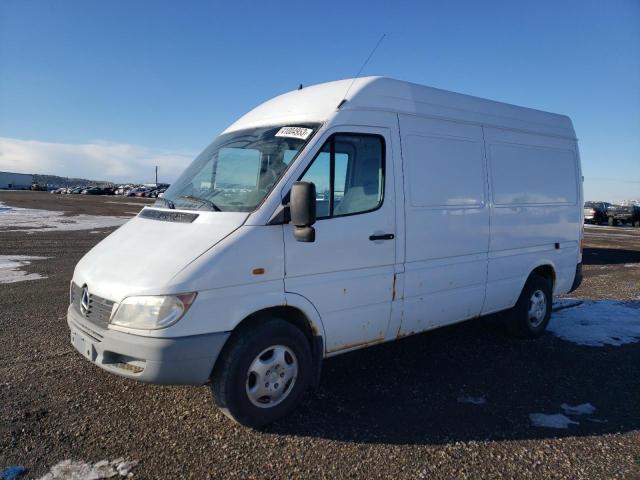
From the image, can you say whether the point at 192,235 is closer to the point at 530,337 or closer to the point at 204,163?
the point at 204,163

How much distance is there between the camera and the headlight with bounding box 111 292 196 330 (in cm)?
321

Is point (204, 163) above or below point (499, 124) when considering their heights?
below

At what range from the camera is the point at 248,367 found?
3.49 m

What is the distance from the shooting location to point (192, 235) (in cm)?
353

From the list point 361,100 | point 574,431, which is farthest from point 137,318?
point 574,431

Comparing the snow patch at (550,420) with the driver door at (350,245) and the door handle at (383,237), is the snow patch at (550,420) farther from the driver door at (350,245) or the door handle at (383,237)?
the door handle at (383,237)

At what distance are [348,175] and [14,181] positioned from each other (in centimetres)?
11286

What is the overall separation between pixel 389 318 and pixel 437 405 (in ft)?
2.78

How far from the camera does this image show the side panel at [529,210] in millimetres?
5465

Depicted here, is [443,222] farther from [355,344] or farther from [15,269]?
[15,269]

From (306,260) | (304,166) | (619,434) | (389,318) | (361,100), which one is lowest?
(619,434)

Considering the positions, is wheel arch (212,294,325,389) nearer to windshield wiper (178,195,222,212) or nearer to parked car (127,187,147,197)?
windshield wiper (178,195,222,212)

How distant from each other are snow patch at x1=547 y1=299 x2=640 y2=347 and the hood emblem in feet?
18.6

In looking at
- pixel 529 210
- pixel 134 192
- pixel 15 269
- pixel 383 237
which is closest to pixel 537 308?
pixel 529 210
